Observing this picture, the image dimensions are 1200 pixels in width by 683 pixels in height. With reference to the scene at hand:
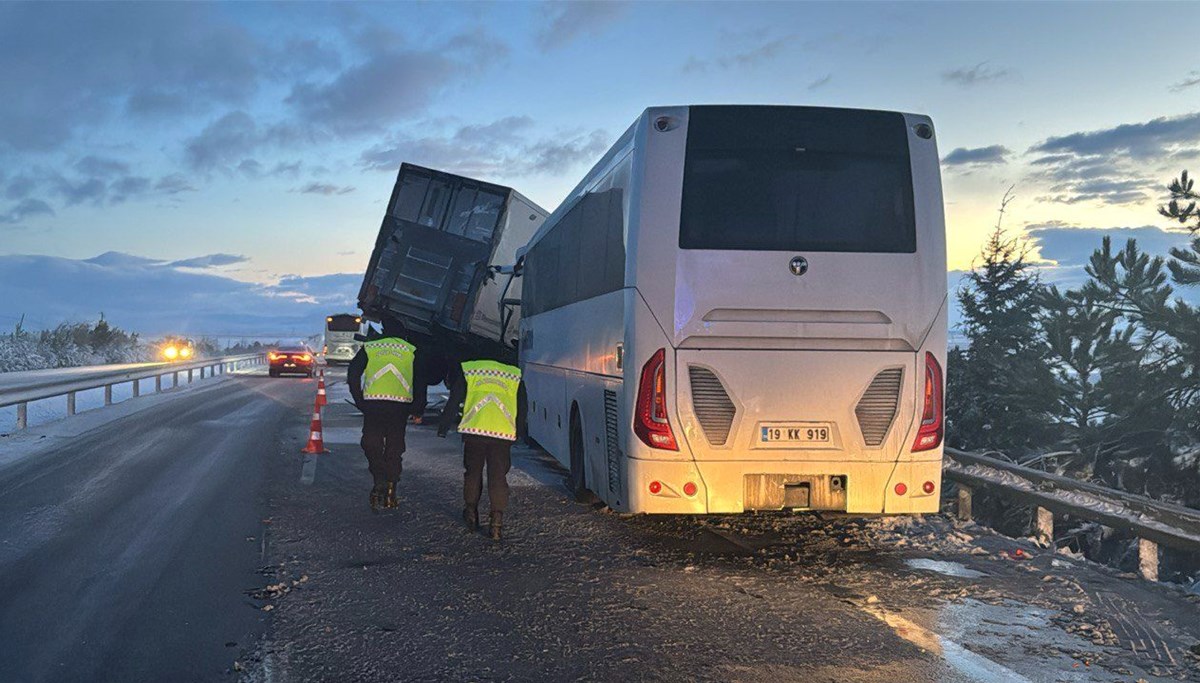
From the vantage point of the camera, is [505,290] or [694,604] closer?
[694,604]

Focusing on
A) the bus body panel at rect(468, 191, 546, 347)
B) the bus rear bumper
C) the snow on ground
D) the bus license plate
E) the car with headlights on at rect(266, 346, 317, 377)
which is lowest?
the snow on ground

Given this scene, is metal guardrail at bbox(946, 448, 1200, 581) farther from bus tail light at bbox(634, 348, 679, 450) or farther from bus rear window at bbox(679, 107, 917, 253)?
bus tail light at bbox(634, 348, 679, 450)

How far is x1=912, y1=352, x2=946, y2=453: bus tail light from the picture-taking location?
7398 mm

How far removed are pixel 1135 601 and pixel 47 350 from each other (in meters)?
54.5

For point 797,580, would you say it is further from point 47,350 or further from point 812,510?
point 47,350

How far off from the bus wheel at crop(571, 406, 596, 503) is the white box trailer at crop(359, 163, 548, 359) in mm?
7833

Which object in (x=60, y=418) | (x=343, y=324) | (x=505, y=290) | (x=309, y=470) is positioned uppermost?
(x=343, y=324)

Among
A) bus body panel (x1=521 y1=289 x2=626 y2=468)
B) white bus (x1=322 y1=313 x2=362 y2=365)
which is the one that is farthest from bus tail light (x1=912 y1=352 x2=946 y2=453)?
white bus (x1=322 y1=313 x2=362 y2=365)

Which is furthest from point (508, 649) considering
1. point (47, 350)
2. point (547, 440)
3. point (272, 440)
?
point (47, 350)

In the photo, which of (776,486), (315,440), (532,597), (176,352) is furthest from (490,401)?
(176,352)

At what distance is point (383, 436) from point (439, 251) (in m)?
8.94

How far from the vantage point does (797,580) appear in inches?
271

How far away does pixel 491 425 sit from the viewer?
27.4 ft

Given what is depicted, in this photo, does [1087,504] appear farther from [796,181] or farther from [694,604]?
[694,604]
